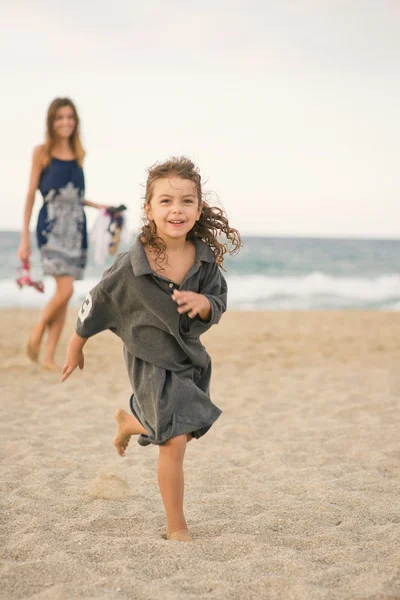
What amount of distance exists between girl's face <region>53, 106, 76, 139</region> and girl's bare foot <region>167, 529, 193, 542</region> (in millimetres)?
4232

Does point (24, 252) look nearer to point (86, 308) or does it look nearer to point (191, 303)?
point (86, 308)

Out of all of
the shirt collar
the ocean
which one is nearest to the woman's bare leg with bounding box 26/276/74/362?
the shirt collar

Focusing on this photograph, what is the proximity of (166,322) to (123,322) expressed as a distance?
8.3 inches

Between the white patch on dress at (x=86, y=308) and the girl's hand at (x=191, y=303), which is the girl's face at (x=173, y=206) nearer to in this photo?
the girl's hand at (x=191, y=303)

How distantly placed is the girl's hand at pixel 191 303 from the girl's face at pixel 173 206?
0.85 ft

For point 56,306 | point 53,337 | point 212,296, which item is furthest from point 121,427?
point 53,337

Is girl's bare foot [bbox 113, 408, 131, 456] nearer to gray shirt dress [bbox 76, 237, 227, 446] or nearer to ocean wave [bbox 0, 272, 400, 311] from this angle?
gray shirt dress [bbox 76, 237, 227, 446]

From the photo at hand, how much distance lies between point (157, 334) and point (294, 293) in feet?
51.9

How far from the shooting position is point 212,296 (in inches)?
100

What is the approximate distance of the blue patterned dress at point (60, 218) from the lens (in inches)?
232

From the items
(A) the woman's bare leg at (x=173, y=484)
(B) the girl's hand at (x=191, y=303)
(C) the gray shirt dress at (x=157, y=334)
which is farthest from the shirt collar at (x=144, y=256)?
(A) the woman's bare leg at (x=173, y=484)

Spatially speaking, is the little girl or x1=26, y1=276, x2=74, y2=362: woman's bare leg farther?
x1=26, y1=276, x2=74, y2=362: woman's bare leg

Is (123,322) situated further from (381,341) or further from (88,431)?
(381,341)

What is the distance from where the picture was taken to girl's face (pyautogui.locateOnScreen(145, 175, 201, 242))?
2.54 m
